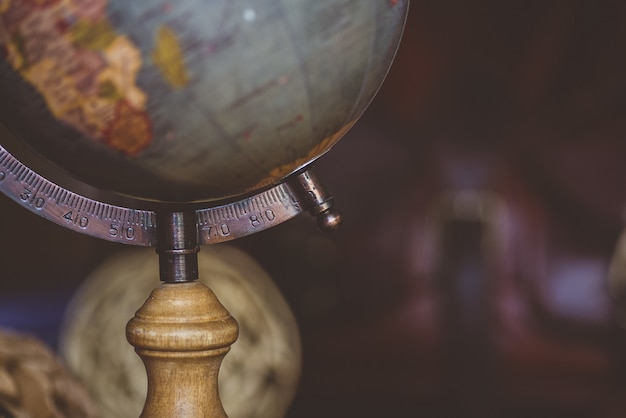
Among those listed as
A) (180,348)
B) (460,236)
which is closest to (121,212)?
(180,348)

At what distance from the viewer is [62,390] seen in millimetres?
1080

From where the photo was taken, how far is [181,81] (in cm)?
62

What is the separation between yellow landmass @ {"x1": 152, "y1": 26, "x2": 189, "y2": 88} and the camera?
61cm

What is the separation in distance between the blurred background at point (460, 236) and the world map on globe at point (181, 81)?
1.87 m

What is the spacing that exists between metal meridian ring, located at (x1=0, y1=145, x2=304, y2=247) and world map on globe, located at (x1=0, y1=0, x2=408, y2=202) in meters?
0.07

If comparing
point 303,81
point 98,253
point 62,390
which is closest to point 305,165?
point 303,81

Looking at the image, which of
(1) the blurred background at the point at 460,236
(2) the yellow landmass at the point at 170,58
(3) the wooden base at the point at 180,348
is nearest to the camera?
(2) the yellow landmass at the point at 170,58

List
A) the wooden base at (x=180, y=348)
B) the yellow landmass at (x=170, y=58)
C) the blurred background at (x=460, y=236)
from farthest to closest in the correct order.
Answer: the blurred background at (x=460, y=236), the wooden base at (x=180, y=348), the yellow landmass at (x=170, y=58)

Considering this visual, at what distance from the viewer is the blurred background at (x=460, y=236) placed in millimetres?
2600

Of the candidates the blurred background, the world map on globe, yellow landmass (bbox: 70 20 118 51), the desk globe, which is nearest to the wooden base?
the desk globe

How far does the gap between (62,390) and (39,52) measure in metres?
0.56

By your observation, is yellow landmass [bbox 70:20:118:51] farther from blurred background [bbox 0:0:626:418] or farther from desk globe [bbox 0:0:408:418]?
blurred background [bbox 0:0:626:418]

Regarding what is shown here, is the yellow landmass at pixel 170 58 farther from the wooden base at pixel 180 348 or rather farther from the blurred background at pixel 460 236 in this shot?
the blurred background at pixel 460 236

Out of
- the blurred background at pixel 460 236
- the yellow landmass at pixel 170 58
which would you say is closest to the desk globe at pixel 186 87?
the yellow landmass at pixel 170 58
